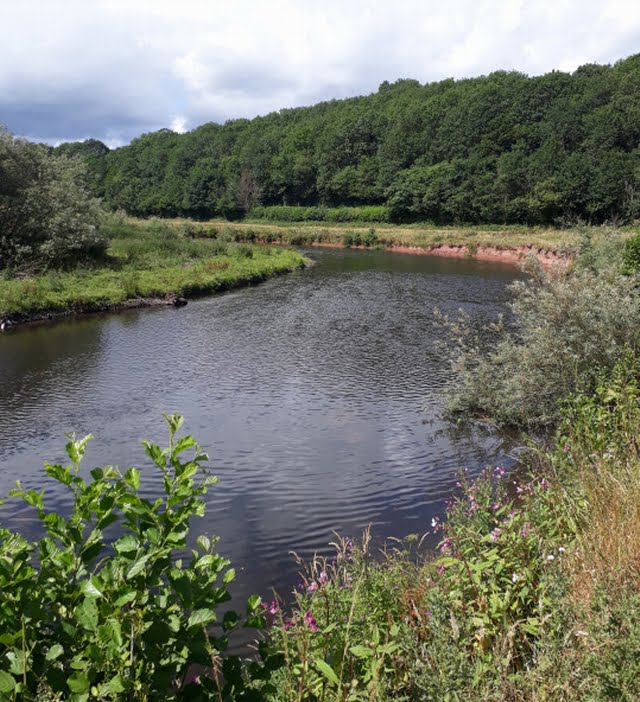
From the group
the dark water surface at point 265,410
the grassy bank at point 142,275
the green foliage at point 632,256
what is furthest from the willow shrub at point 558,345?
the grassy bank at point 142,275

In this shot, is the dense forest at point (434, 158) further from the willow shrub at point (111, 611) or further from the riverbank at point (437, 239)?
the willow shrub at point (111, 611)

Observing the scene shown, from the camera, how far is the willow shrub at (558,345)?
11.1 meters

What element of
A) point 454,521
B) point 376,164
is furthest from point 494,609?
point 376,164

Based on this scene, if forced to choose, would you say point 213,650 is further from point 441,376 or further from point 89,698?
point 441,376

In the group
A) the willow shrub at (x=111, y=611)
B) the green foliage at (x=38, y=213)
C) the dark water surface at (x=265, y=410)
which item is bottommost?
the dark water surface at (x=265, y=410)

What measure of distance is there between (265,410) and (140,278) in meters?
19.0

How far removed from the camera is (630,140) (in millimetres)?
78688

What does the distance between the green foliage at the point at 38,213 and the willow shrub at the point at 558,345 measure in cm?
2551

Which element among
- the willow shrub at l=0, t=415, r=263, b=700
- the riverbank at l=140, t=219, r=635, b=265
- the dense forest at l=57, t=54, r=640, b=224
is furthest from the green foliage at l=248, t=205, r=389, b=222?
the willow shrub at l=0, t=415, r=263, b=700

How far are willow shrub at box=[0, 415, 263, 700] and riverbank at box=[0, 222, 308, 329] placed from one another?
77.1 feet

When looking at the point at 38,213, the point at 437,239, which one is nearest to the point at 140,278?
the point at 38,213

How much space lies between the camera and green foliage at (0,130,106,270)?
3091 centimetres

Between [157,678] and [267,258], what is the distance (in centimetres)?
4103

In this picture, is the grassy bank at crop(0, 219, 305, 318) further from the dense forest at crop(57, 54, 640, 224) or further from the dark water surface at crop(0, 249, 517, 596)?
the dense forest at crop(57, 54, 640, 224)
